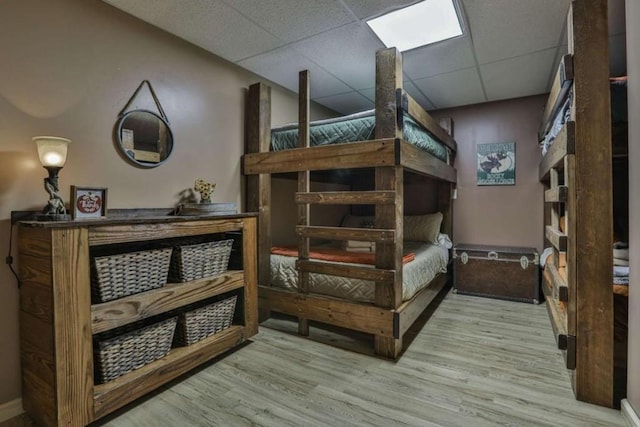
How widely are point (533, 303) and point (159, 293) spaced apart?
140 inches

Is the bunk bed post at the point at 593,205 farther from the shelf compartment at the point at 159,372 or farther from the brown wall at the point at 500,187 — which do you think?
the brown wall at the point at 500,187

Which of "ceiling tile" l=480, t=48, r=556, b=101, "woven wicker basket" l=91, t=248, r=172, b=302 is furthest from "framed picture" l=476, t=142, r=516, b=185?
"woven wicker basket" l=91, t=248, r=172, b=302

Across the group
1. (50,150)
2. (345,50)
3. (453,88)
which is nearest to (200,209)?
(50,150)

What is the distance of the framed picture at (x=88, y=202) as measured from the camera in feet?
5.55

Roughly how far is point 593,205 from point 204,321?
2.38 meters

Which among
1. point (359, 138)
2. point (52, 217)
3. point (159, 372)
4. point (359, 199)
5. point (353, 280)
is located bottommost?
point (159, 372)

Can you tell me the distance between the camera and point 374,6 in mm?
2010

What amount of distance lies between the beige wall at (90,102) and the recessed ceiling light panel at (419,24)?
139 centimetres

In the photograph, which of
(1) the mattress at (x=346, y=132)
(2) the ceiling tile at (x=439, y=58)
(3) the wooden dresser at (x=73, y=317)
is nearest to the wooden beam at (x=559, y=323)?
(1) the mattress at (x=346, y=132)

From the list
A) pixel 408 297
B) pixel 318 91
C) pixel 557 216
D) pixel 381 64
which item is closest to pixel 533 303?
pixel 557 216

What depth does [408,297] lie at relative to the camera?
2.39m

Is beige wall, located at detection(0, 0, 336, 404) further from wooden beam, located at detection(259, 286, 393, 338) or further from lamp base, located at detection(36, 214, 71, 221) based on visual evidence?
wooden beam, located at detection(259, 286, 393, 338)

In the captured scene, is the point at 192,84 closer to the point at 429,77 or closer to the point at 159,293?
the point at 159,293

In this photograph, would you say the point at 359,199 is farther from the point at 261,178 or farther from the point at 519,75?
the point at 519,75
